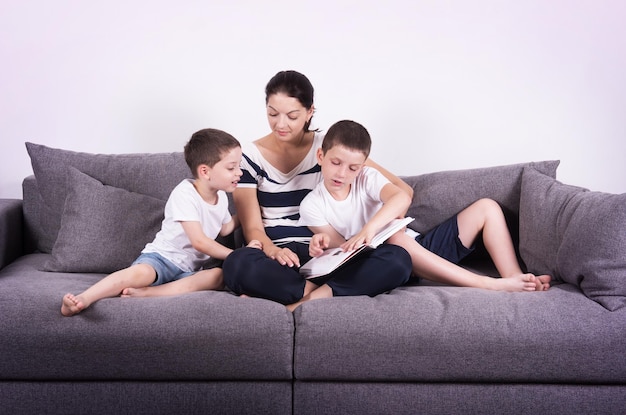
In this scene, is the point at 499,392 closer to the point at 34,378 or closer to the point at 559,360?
the point at 559,360

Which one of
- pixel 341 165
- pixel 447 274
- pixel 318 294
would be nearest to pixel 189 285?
pixel 318 294

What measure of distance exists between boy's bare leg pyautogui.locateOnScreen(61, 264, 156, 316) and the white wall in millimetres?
1151

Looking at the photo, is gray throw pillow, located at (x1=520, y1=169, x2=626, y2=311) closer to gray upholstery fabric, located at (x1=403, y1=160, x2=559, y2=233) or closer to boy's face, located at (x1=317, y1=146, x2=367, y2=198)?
gray upholstery fabric, located at (x1=403, y1=160, x2=559, y2=233)

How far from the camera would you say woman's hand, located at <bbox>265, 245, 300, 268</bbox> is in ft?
7.38

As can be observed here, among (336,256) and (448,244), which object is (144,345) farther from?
(448,244)

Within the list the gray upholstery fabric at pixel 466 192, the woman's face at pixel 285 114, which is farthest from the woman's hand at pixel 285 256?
the gray upholstery fabric at pixel 466 192

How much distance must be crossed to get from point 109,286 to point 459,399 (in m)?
1.13

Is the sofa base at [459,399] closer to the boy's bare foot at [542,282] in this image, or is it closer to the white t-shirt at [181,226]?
the boy's bare foot at [542,282]

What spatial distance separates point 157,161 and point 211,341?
1.06m

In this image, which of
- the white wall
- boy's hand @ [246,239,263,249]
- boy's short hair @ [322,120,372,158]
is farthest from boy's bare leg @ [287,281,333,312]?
the white wall

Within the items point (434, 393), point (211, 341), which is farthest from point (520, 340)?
point (211, 341)

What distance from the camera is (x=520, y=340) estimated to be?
6.44 ft

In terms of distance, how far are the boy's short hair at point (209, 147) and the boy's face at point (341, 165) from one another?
0.33 meters

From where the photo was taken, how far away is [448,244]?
2.59 metres
